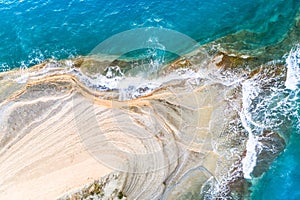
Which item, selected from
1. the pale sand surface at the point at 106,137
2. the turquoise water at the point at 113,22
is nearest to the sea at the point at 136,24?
the turquoise water at the point at 113,22

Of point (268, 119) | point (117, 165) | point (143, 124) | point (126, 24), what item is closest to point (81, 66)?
point (126, 24)

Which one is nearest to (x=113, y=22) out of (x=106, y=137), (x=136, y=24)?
(x=136, y=24)

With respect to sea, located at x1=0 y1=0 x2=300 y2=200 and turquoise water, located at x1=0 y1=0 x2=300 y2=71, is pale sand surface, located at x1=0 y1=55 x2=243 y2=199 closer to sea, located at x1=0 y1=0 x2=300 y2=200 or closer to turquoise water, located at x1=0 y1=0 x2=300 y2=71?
sea, located at x1=0 y1=0 x2=300 y2=200

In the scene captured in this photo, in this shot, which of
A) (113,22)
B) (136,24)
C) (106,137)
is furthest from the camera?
(113,22)

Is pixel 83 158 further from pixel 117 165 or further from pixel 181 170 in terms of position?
pixel 181 170

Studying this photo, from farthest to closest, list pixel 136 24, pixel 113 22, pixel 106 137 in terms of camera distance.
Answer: pixel 113 22
pixel 136 24
pixel 106 137

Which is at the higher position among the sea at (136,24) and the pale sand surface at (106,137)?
the sea at (136,24)

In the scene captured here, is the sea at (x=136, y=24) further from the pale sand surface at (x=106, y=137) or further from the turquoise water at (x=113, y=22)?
the pale sand surface at (x=106, y=137)

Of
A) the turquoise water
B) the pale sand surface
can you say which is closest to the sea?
the turquoise water

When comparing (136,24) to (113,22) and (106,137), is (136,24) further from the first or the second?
(106,137)
